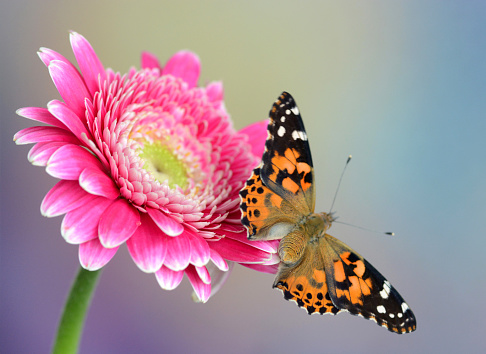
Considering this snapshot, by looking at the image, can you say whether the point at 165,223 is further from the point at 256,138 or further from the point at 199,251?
the point at 256,138

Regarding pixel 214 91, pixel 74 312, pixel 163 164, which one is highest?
pixel 214 91

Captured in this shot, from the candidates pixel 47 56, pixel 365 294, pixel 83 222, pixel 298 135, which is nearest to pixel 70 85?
pixel 47 56

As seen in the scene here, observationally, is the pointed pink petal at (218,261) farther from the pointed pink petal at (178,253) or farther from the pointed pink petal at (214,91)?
the pointed pink petal at (214,91)

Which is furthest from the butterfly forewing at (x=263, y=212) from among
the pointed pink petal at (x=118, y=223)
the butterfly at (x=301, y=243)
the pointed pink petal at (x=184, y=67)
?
the pointed pink petal at (x=184, y=67)

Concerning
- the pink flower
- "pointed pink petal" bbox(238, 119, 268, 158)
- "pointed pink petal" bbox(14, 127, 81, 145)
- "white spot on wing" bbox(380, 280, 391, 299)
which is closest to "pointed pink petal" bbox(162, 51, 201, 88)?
the pink flower

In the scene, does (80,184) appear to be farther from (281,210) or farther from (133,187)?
(281,210)

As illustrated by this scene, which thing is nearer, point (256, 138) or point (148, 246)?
point (148, 246)
